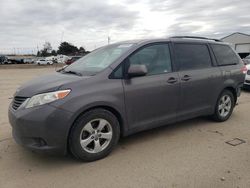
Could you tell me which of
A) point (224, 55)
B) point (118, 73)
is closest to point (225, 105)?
point (224, 55)

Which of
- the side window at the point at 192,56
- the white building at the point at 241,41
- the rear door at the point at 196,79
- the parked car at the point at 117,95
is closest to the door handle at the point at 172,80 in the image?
the parked car at the point at 117,95

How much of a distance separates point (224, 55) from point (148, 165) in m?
3.14

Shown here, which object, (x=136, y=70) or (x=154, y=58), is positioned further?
(x=154, y=58)

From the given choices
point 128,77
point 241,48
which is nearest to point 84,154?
point 128,77

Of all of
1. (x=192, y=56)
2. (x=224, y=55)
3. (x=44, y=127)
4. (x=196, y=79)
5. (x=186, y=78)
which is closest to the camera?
(x=44, y=127)

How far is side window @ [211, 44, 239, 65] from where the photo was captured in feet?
16.1

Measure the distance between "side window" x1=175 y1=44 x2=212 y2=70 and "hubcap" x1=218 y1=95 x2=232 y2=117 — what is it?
86 centimetres

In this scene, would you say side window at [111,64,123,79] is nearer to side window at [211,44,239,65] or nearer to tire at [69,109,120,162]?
tire at [69,109,120,162]

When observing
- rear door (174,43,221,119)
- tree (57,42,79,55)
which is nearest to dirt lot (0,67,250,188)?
rear door (174,43,221,119)

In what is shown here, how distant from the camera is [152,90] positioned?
3770 mm

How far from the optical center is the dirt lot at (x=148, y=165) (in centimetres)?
285

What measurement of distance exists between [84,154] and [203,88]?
2564mm

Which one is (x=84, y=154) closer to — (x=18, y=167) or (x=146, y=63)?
(x=18, y=167)

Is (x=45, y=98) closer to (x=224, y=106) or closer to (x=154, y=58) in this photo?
(x=154, y=58)
